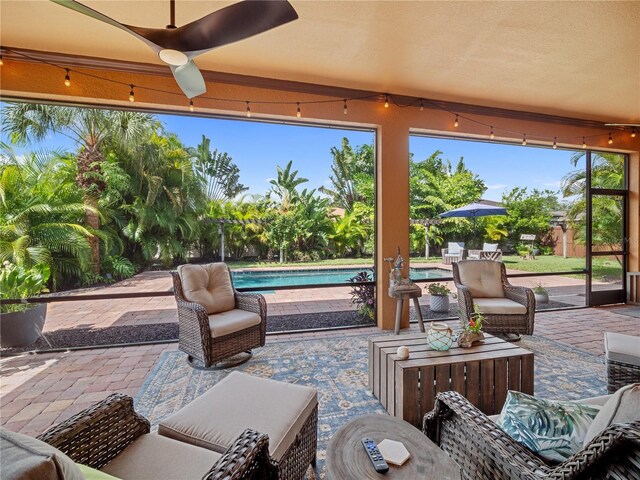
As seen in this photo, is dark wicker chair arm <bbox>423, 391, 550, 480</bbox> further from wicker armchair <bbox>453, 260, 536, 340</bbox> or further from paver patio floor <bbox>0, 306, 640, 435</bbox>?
paver patio floor <bbox>0, 306, 640, 435</bbox>

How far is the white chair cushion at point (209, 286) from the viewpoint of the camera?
129 inches

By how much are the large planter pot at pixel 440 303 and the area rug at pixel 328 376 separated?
1281 millimetres

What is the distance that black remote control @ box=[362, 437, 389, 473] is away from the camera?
1.09 m

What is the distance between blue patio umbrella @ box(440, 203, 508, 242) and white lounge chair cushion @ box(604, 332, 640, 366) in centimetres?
320

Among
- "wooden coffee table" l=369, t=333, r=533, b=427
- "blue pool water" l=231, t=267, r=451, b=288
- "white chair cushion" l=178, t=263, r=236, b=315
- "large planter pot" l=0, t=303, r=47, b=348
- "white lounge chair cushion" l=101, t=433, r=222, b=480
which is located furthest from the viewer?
"blue pool water" l=231, t=267, r=451, b=288

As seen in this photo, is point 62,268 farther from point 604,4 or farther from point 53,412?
point 604,4

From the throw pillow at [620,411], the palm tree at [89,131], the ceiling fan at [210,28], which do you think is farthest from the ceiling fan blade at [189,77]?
the throw pillow at [620,411]

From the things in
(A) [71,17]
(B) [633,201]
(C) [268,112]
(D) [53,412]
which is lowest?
(D) [53,412]

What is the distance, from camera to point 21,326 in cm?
347

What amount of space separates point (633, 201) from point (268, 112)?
677 cm

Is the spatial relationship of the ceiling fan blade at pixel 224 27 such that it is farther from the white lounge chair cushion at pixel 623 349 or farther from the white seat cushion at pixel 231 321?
the white lounge chair cushion at pixel 623 349

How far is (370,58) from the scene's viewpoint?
3.41m

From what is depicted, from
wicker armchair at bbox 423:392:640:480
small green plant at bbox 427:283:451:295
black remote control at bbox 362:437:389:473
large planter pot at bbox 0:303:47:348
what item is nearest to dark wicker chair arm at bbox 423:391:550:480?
wicker armchair at bbox 423:392:640:480

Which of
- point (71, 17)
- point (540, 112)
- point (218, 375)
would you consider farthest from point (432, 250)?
point (71, 17)
